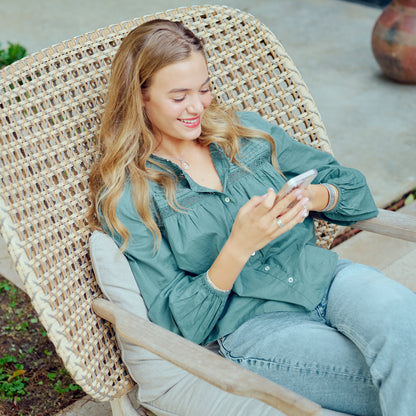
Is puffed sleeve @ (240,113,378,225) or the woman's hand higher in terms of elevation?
the woman's hand

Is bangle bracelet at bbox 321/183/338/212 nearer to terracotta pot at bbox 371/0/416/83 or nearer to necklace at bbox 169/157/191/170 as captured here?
necklace at bbox 169/157/191/170

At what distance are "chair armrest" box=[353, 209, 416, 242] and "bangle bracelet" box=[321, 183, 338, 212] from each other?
130 millimetres

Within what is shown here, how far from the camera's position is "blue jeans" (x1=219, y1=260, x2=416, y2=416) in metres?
1.43

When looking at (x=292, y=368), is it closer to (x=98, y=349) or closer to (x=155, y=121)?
(x=98, y=349)

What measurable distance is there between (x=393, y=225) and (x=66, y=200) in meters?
0.98

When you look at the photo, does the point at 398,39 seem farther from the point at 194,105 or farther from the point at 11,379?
the point at 11,379

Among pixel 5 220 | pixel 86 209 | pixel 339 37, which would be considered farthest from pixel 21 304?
pixel 339 37

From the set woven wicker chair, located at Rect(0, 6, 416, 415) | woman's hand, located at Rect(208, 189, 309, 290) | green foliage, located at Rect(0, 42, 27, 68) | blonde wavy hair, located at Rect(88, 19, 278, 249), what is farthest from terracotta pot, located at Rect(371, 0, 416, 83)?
woman's hand, located at Rect(208, 189, 309, 290)

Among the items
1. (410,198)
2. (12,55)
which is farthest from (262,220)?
(12,55)

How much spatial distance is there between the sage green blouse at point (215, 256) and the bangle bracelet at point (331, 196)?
0.02m

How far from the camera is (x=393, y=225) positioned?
6.35 ft

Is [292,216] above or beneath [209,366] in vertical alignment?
above

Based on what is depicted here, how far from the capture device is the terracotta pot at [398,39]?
4.44 m

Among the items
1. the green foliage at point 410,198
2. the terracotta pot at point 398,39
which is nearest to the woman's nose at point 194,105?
the green foliage at point 410,198
